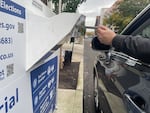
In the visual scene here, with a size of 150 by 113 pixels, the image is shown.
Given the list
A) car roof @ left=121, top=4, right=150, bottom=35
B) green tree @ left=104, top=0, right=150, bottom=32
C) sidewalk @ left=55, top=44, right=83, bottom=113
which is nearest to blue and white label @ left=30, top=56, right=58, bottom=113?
car roof @ left=121, top=4, right=150, bottom=35

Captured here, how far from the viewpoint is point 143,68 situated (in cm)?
194

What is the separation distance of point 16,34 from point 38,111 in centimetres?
100

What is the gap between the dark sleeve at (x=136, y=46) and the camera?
180cm

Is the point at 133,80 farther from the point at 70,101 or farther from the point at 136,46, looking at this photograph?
the point at 70,101

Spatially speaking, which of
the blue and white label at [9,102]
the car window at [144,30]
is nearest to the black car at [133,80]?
the car window at [144,30]

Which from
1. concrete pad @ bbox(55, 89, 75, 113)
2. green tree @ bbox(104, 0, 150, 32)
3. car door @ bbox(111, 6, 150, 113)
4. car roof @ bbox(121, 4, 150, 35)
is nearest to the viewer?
car door @ bbox(111, 6, 150, 113)

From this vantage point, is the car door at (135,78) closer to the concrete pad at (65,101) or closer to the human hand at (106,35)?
the human hand at (106,35)

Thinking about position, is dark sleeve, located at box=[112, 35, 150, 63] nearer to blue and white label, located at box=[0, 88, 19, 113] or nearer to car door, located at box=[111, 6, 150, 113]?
car door, located at box=[111, 6, 150, 113]

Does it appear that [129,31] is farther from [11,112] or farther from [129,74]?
[11,112]

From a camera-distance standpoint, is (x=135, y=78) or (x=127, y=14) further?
(x=127, y=14)

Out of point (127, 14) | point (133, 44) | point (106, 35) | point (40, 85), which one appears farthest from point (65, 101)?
point (127, 14)

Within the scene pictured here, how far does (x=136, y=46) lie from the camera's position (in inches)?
71.9

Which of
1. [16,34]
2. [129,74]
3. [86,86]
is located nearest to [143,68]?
[129,74]

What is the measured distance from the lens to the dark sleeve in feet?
5.89
